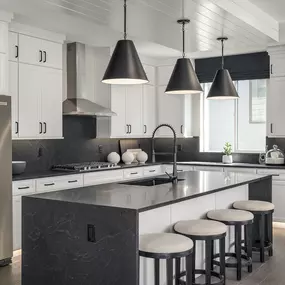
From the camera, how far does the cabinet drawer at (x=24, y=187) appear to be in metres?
4.86

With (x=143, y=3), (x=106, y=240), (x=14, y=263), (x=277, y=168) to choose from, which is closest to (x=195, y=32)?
(x=143, y=3)

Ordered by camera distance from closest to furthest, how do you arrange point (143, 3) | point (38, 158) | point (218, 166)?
point (143, 3) → point (38, 158) → point (218, 166)

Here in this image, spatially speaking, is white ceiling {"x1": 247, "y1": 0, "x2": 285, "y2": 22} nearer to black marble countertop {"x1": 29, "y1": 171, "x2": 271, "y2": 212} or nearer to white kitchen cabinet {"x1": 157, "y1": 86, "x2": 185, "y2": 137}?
black marble countertop {"x1": 29, "y1": 171, "x2": 271, "y2": 212}

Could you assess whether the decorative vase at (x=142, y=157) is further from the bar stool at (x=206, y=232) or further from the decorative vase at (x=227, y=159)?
the bar stool at (x=206, y=232)

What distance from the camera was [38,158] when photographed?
5.91 metres

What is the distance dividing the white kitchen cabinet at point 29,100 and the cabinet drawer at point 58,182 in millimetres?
613

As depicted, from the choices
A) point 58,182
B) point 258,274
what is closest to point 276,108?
point 258,274

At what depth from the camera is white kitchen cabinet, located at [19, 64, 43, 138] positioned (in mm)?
5266

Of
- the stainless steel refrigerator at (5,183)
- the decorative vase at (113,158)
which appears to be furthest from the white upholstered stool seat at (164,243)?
the decorative vase at (113,158)

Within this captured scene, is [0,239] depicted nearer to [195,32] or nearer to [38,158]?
[38,158]

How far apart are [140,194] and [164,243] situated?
0.57 meters

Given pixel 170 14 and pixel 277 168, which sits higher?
pixel 170 14

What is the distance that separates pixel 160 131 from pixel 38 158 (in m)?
2.60

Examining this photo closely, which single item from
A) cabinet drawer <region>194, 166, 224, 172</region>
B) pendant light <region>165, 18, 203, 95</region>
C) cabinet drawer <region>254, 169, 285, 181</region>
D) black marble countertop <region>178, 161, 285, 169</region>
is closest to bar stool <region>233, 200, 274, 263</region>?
pendant light <region>165, 18, 203, 95</region>
